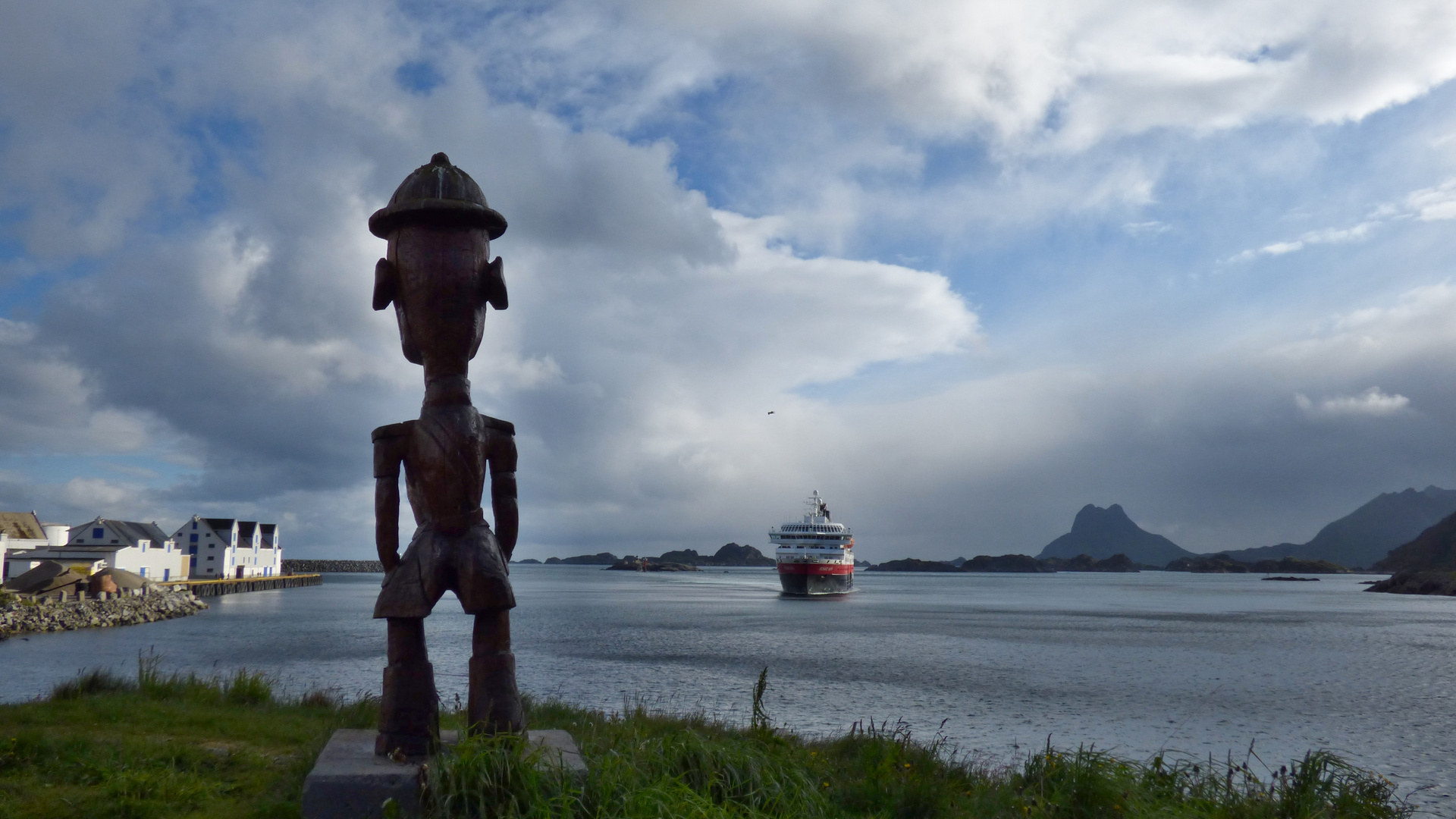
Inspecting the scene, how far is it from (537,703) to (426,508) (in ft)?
27.5

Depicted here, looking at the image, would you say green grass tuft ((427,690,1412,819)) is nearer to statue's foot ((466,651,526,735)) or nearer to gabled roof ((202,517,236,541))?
statue's foot ((466,651,526,735))

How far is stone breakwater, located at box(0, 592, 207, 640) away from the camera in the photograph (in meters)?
36.1

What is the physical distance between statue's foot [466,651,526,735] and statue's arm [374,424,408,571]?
95 centimetres

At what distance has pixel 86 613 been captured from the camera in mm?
39750

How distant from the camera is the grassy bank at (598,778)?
5.29 metres

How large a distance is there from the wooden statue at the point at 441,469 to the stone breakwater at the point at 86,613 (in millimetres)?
38176

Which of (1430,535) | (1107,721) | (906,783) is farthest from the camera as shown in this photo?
(1430,535)

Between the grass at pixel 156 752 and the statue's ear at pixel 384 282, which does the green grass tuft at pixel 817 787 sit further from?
the statue's ear at pixel 384 282

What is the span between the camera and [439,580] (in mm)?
5953

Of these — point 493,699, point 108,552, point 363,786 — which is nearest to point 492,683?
point 493,699

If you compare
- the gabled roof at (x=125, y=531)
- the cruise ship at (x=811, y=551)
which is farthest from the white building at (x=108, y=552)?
the cruise ship at (x=811, y=551)

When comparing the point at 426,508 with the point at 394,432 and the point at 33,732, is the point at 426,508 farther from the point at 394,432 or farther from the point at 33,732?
the point at 33,732

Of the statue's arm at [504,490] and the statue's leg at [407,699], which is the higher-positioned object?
the statue's arm at [504,490]

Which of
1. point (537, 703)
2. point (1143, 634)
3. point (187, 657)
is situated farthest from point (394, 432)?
point (1143, 634)
